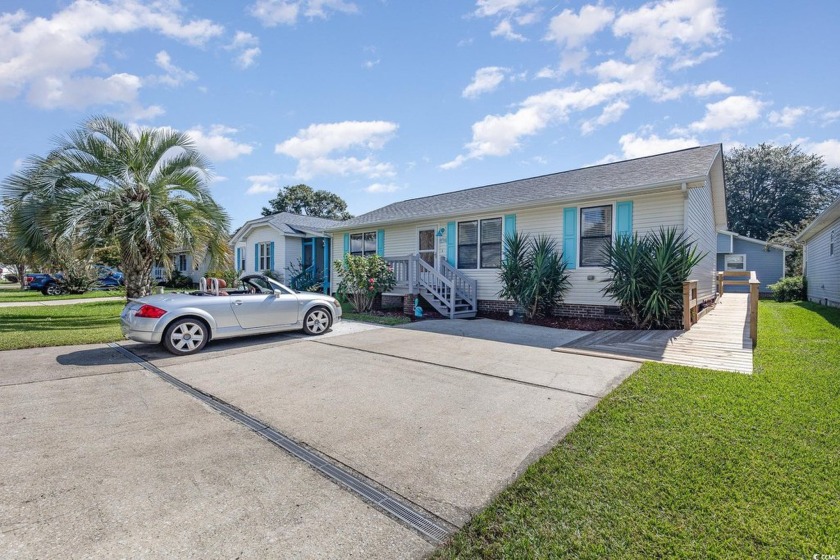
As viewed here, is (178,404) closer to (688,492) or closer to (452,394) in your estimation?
(452,394)

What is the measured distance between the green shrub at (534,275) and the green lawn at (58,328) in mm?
8511

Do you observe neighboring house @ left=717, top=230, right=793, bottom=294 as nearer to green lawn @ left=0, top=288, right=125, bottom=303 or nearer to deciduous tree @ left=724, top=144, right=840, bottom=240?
deciduous tree @ left=724, top=144, right=840, bottom=240

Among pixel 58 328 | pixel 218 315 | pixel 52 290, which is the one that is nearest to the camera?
pixel 218 315

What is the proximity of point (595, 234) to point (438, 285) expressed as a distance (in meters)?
4.22

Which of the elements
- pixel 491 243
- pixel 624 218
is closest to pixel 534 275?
pixel 491 243

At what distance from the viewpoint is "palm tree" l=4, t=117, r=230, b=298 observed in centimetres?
901

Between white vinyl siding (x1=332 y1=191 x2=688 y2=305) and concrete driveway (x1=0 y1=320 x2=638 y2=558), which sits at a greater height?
white vinyl siding (x1=332 y1=191 x2=688 y2=305)

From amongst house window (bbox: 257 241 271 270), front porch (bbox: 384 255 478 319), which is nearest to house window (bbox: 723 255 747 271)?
front porch (bbox: 384 255 478 319)

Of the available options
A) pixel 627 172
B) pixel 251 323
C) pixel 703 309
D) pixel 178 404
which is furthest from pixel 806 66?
pixel 178 404

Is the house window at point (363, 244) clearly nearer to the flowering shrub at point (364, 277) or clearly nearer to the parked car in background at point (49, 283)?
the flowering shrub at point (364, 277)

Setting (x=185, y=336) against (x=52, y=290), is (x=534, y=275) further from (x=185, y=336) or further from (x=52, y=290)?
(x=52, y=290)

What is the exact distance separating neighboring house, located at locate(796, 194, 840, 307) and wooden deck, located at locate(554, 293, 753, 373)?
6167mm

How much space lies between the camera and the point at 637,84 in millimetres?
10586

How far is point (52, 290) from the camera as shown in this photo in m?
20.2
